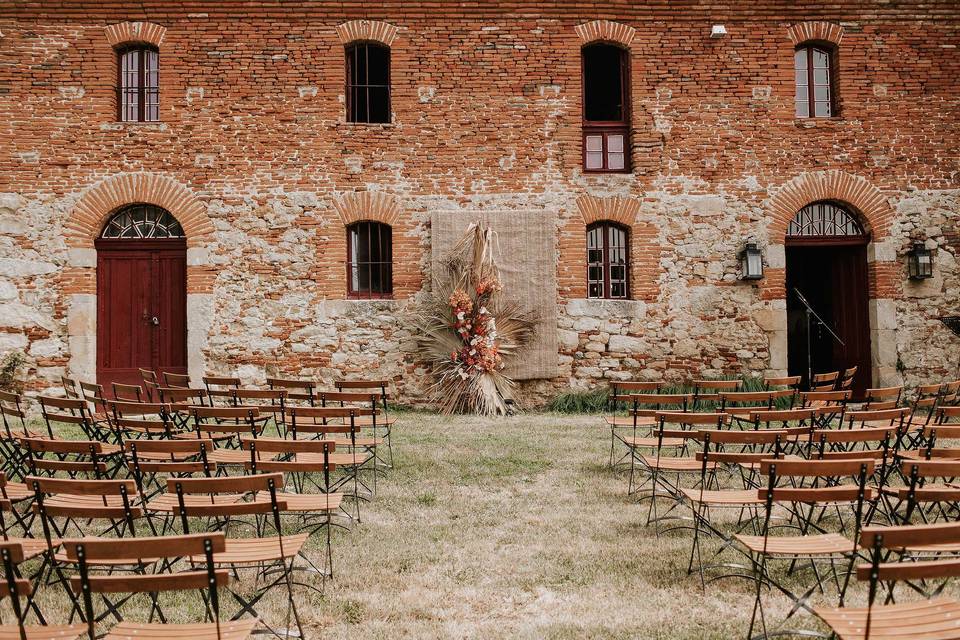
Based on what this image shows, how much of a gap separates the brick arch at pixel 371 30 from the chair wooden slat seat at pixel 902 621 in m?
10.7

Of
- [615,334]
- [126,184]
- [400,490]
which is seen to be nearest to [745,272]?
[615,334]

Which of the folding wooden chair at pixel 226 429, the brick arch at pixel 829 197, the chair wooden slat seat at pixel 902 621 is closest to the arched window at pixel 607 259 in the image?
the brick arch at pixel 829 197

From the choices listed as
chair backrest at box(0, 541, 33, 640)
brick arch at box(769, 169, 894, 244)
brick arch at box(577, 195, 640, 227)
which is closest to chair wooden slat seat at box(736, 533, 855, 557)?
chair backrest at box(0, 541, 33, 640)

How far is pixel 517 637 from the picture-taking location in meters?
3.44

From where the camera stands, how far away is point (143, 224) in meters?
11.3

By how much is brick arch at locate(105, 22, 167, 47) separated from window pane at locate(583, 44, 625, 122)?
7020 mm

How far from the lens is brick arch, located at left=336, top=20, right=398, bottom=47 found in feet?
37.1

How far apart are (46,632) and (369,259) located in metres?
8.98

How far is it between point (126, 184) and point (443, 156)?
508cm

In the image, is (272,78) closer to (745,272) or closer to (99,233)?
(99,233)

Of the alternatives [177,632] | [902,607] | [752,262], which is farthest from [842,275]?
[177,632]

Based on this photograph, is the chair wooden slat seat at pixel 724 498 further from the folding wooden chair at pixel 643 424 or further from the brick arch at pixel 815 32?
the brick arch at pixel 815 32

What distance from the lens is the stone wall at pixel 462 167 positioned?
1102 centimetres

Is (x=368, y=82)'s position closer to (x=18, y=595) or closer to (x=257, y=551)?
(x=257, y=551)
